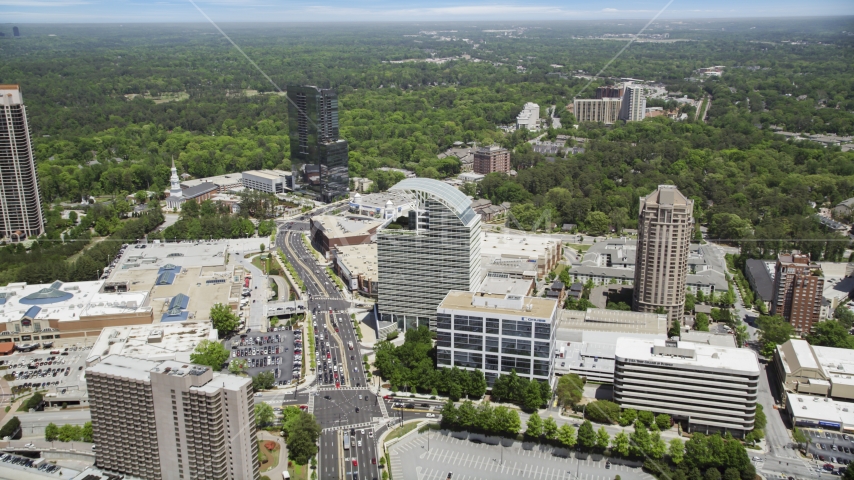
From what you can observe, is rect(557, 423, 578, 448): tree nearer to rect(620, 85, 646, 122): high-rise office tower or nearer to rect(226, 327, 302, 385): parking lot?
rect(226, 327, 302, 385): parking lot

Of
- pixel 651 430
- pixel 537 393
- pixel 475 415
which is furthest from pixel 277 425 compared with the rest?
pixel 651 430

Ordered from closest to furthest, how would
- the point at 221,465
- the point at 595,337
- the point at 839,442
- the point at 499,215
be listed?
the point at 221,465 < the point at 839,442 < the point at 595,337 < the point at 499,215

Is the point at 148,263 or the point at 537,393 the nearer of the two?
the point at 537,393

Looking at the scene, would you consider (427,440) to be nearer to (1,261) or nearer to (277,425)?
(277,425)

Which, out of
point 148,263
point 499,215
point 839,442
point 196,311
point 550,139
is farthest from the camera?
point 550,139

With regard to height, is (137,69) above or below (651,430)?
above

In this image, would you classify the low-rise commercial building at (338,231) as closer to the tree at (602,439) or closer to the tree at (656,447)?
the tree at (602,439)

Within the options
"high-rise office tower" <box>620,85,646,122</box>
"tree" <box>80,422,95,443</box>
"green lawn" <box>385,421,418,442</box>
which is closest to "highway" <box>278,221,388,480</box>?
"green lawn" <box>385,421,418,442</box>
